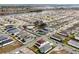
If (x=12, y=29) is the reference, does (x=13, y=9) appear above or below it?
above

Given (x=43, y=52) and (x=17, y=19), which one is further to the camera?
(x=17, y=19)

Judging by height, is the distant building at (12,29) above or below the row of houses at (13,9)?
below

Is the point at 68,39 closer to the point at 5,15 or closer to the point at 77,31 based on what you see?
the point at 77,31

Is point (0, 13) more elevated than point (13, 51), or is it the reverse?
point (0, 13)

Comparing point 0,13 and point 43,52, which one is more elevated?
point 0,13

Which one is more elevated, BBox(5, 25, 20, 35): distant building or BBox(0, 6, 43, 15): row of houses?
BBox(0, 6, 43, 15): row of houses

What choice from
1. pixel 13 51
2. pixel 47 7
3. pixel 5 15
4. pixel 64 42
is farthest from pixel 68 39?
pixel 5 15

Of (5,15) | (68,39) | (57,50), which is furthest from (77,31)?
(5,15)

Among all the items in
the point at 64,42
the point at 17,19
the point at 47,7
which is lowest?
the point at 64,42
